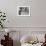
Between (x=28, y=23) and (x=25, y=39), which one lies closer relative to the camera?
(x=25, y=39)

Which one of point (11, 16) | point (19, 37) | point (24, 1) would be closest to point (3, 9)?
point (11, 16)

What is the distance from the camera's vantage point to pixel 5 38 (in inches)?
128

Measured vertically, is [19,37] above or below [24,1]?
below

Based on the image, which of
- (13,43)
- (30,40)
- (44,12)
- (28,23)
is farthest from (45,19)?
(13,43)

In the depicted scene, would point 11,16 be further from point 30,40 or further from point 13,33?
point 30,40

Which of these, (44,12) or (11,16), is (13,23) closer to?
(11,16)

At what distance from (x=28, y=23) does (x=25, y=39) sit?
0.46 meters

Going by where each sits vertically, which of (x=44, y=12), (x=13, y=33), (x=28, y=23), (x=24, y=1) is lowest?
(x=13, y=33)

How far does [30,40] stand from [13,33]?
53 centimetres

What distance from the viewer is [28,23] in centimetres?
350

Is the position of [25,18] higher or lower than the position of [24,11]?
lower

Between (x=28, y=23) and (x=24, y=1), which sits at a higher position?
(x=24, y=1)

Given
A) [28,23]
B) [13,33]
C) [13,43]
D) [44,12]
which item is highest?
[44,12]

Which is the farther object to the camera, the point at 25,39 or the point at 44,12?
the point at 44,12
